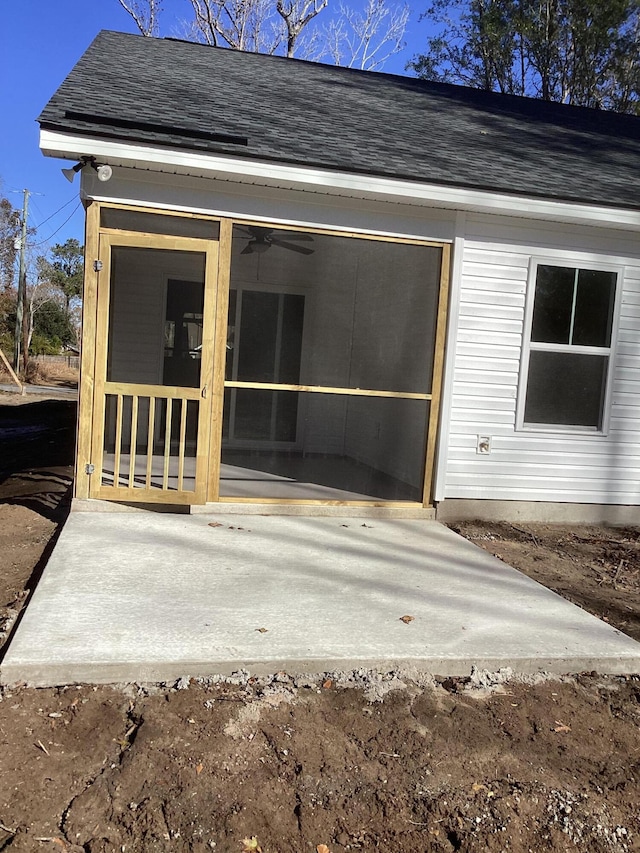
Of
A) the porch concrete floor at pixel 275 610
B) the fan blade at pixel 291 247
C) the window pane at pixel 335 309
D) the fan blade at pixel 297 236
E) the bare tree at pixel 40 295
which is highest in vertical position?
the bare tree at pixel 40 295

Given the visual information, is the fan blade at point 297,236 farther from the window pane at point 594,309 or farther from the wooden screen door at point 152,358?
the window pane at point 594,309

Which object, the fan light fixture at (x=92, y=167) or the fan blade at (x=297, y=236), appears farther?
the fan blade at (x=297, y=236)

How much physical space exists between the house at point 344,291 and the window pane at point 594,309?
0.02 metres

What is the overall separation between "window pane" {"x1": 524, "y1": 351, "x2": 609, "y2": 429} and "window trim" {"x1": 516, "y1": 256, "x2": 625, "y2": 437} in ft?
0.13

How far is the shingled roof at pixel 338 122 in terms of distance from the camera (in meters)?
5.30

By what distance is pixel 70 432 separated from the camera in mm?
11898

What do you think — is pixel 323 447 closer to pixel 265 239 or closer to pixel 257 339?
pixel 257 339

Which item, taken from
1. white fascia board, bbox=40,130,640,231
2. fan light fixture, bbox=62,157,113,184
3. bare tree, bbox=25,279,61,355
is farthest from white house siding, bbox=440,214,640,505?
bare tree, bbox=25,279,61,355

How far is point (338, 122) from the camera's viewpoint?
6.80 meters

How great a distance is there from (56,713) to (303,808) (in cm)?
102

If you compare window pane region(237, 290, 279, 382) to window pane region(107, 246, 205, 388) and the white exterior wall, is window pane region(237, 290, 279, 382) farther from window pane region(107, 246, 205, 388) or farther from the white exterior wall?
the white exterior wall

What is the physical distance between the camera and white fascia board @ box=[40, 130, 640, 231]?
4887 mm

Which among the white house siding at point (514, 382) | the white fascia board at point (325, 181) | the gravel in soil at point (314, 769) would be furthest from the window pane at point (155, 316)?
the gravel in soil at point (314, 769)

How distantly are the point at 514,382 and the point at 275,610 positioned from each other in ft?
11.4
